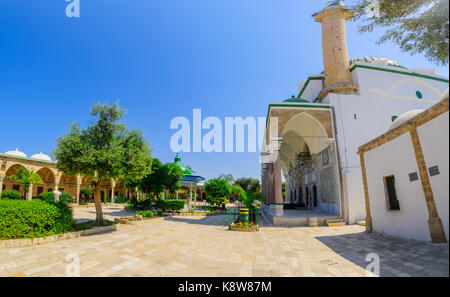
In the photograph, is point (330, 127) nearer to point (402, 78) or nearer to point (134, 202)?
point (402, 78)

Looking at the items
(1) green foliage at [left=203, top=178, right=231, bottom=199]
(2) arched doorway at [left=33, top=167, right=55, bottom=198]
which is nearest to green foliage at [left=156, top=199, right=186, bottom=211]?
(1) green foliage at [left=203, top=178, right=231, bottom=199]

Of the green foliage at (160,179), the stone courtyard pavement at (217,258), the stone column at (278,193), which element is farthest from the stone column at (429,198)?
the green foliage at (160,179)

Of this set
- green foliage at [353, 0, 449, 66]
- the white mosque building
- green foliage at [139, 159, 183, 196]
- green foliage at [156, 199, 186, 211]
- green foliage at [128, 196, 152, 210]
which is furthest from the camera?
green foliage at [128, 196, 152, 210]

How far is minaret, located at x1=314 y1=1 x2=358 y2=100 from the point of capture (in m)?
14.9

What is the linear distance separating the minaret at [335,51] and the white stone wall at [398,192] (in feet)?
26.8

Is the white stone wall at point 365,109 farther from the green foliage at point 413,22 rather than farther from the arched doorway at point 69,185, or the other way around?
the arched doorway at point 69,185

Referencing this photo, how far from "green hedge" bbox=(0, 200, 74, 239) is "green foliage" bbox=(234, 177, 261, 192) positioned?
4915 cm

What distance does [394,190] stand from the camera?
23.6ft

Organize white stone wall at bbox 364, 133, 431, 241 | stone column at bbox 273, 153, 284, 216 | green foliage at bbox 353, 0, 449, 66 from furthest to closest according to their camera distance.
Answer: stone column at bbox 273, 153, 284, 216, white stone wall at bbox 364, 133, 431, 241, green foliage at bbox 353, 0, 449, 66

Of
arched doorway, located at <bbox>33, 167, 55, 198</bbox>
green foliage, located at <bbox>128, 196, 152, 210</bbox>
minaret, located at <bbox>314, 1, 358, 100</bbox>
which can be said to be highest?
minaret, located at <bbox>314, 1, 358, 100</bbox>

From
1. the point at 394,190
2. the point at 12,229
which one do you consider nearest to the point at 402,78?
the point at 394,190

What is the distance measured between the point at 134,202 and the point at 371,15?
21.3m

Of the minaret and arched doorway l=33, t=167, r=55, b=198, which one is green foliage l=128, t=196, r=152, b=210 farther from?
the minaret

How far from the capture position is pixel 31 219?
6.61 metres
